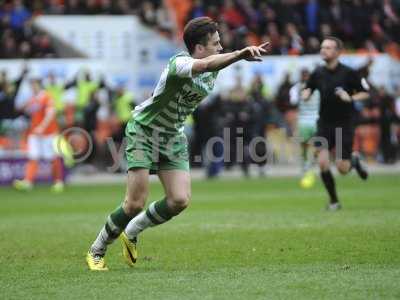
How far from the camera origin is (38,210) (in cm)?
1767

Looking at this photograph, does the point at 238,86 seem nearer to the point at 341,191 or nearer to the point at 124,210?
the point at 341,191

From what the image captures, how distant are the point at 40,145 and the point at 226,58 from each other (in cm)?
1591

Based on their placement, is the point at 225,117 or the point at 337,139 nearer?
the point at 337,139

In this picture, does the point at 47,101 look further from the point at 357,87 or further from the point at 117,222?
the point at 117,222

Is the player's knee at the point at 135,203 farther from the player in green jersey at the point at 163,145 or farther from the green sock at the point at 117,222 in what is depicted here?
the green sock at the point at 117,222

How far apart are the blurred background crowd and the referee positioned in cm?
1157

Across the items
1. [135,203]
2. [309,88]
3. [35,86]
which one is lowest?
[135,203]

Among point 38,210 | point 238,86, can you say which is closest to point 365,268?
point 38,210

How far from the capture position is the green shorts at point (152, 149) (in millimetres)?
9297

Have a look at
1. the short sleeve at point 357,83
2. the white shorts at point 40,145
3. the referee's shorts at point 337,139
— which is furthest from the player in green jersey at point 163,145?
the white shorts at point 40,145

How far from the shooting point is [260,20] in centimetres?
3117

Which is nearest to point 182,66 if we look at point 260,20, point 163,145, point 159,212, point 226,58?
point 226,58

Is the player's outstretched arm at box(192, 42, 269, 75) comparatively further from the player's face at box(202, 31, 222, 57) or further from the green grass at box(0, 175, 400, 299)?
the green grass at box(0, 175, 400, 299)

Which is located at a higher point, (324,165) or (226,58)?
(226,58)
